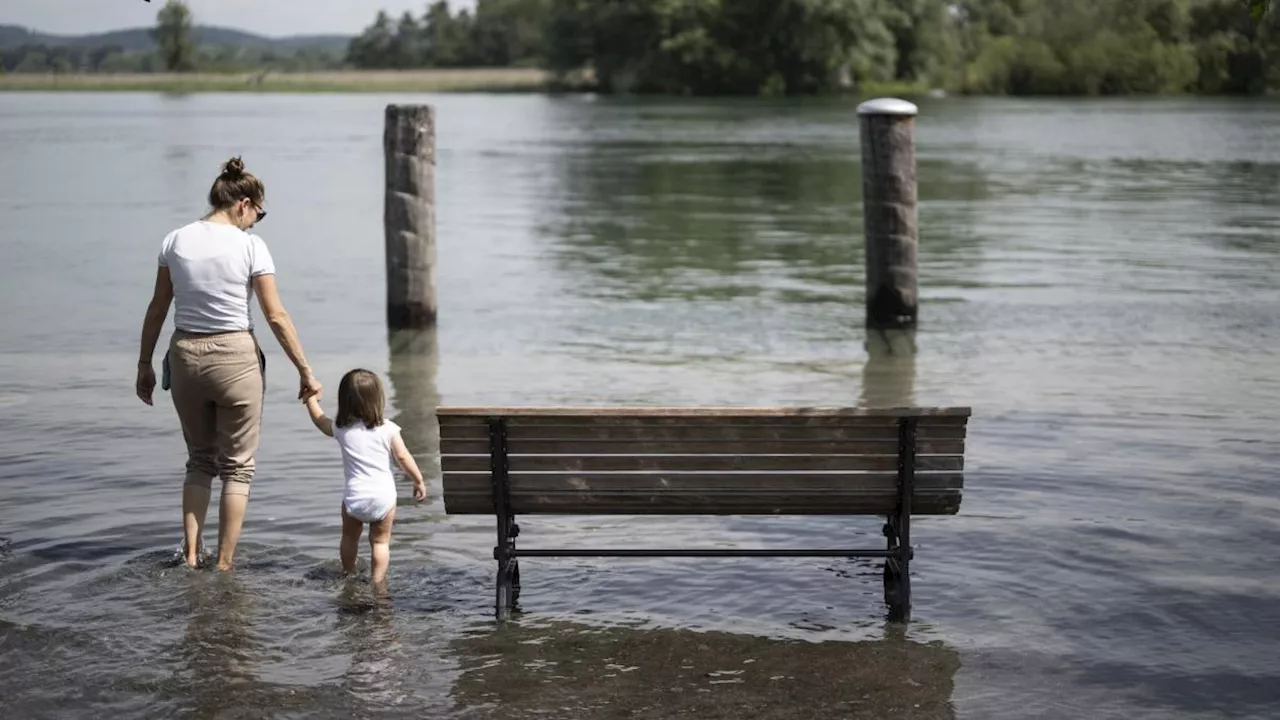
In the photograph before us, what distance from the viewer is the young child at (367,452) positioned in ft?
23.5

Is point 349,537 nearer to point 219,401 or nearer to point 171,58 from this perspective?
point 219,401

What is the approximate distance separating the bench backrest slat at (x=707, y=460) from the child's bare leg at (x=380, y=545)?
26.8 inches

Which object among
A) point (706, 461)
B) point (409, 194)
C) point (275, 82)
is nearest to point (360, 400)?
point (706, 461)

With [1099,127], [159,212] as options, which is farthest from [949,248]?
[1099,127]

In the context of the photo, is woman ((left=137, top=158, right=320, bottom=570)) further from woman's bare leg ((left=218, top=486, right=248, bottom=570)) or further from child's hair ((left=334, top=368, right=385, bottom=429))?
child's hair ((left=334, top=368, right=385, bottom=429))

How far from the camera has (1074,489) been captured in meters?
9.48

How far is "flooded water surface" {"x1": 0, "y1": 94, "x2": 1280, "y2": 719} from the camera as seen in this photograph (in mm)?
6434

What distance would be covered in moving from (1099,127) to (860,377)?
4854 centimetres

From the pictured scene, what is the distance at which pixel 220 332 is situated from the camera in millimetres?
7305

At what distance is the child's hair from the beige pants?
44 cm

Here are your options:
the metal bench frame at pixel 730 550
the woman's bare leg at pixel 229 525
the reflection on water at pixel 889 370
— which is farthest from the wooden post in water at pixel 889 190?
the woman's bare leg at pixel 229 525

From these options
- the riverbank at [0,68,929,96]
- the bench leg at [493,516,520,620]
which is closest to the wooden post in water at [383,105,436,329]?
the bench leg at [493,516,520,620]

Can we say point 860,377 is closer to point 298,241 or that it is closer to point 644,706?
point 644,706

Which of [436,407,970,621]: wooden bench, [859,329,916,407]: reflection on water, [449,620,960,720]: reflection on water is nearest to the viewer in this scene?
[449,620,960,720]: reflection on water
